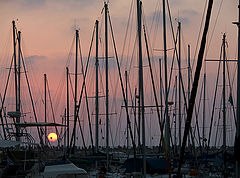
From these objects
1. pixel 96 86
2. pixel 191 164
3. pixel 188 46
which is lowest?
pixel 191 164

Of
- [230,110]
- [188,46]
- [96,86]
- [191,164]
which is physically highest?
[188,46]

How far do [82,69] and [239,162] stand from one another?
95.0 feet

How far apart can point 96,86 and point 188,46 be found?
38.6 ft

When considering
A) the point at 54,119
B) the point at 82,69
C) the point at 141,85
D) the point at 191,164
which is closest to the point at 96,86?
the point at 82,69

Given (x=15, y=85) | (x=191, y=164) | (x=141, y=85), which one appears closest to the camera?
(x=141, y=85)

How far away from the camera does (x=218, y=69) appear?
142ft

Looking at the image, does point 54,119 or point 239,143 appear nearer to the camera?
point 239,143

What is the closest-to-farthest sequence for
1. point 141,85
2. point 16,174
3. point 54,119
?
point 141,85
point 16,174
point 54,119

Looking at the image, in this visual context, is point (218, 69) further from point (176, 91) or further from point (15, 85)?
point (15, 85)

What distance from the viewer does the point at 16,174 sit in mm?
28547

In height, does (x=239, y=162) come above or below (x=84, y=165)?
above

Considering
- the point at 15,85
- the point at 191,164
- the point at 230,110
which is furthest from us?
the point at 230,110

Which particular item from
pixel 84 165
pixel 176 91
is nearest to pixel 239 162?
pixel 84 165

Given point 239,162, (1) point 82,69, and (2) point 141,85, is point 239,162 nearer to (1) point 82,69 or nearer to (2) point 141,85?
(2) point 141,85
